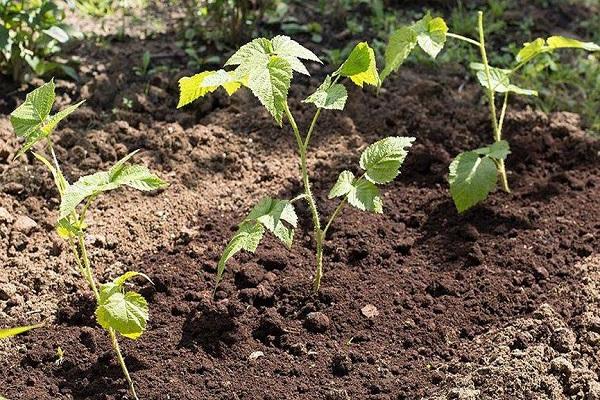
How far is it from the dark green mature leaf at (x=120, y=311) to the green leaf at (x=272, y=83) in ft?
2.28

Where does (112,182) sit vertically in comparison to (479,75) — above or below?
above

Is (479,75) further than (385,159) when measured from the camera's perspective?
Yes

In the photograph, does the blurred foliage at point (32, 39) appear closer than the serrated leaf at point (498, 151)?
No

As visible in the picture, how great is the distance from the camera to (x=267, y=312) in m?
3.42

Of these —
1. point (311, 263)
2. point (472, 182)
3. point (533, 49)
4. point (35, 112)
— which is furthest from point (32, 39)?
point (533, 49)

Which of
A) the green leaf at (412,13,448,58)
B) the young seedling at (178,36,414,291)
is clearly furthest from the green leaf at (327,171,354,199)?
the green leaf at (412,13,448,58)

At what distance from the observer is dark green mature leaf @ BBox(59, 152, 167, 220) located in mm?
2820

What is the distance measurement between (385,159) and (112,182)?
0.96 metres

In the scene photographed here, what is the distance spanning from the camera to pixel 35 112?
3.02 m

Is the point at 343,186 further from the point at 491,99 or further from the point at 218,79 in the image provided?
the point at 491,99

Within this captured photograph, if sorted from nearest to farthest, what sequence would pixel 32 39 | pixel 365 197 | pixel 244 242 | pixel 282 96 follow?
pixel 282 96 → pixel 244 242 → pixel 365 197 → pixel 32 39

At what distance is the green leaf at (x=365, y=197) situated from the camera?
3.25m

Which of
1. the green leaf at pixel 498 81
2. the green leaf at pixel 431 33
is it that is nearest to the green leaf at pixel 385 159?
the green leaf at pixel 431 33

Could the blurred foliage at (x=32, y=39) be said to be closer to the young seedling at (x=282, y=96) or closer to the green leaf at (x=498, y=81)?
the young seedling at (x=282, y=96)
